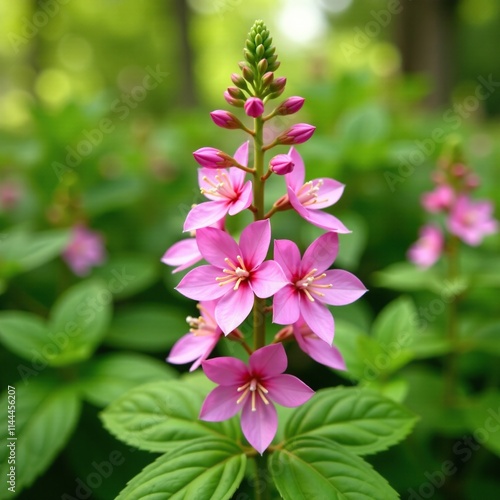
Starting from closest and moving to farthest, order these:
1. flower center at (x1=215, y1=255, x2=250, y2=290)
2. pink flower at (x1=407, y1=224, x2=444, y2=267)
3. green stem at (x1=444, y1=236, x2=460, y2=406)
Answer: flower center at (x1=215, y1=255, x2=250, y2=290), green stem at (x1=444, y1=236, x2=460, y2=406), pink flower at (x1=407, y1=224, x2=444, y2=267)

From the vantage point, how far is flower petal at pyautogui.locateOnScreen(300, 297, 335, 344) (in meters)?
1.38

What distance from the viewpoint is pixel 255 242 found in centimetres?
142

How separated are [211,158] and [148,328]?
1.66 meters

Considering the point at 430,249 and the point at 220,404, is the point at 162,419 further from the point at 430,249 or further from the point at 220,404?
the point at 430,249

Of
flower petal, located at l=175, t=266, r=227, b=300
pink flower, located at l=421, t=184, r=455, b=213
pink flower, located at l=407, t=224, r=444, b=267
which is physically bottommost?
pink flower, located at l=407, t=224, r=444, b=267

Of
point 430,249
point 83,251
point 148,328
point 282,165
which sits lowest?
point 148,328

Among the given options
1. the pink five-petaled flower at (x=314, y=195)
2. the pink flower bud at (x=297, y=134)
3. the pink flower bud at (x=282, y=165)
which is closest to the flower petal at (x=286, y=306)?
the pink five-petaled flower at (x=314, y=195)

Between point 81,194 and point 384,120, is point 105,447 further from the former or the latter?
point 384,120

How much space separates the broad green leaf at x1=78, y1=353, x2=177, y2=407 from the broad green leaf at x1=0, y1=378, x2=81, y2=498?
91 mm

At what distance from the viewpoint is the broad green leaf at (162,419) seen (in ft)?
5.25

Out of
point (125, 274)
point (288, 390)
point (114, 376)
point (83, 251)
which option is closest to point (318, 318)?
point (288, 390)

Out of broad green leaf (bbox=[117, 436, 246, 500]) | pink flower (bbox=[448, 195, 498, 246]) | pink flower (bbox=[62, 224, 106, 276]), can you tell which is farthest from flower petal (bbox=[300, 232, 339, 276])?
pink flower (bbox=[62, 224, 106, 276])

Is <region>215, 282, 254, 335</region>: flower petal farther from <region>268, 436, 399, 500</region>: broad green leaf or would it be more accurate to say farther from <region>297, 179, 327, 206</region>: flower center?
<region>268, 436, 399, 500</region>: broad green leaf

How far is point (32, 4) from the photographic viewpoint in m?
18.9
